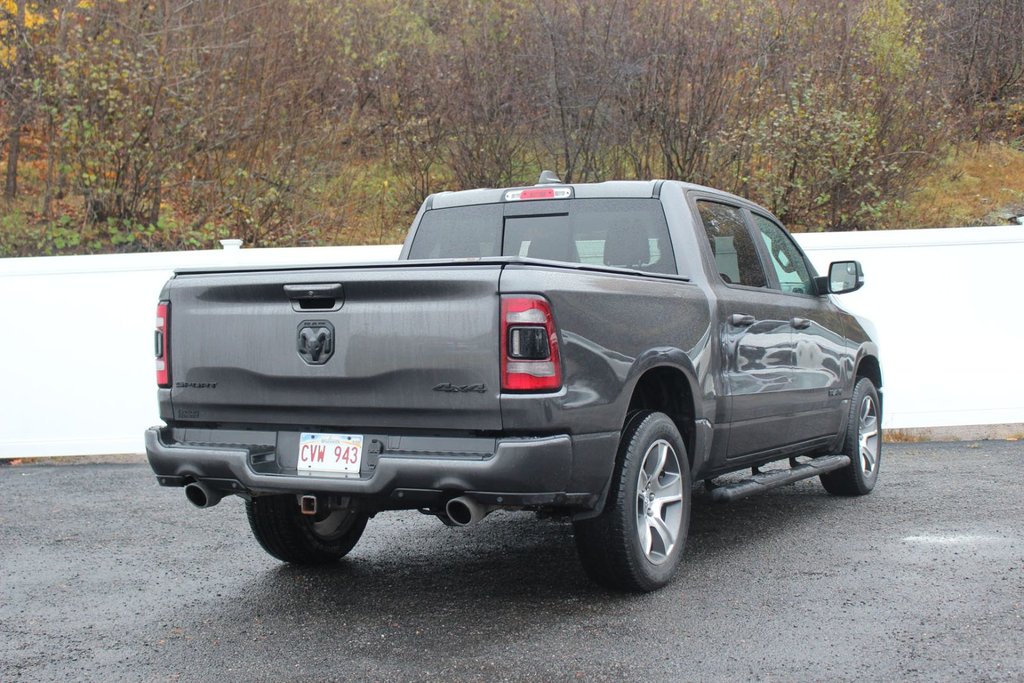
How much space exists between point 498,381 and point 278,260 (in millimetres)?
6530

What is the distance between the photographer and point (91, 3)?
Result: 15430 millimetres

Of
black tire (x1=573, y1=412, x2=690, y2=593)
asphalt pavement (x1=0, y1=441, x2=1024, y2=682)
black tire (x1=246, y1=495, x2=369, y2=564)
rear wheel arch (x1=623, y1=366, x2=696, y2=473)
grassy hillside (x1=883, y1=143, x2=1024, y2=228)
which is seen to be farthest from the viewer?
grassy hillside (x1=883, y1=143, x2=1024, y2=228)

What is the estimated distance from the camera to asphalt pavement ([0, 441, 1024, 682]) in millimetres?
4109

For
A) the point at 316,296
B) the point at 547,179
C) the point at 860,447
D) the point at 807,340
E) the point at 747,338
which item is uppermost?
the point at 547,179

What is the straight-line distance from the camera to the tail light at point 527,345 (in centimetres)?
426

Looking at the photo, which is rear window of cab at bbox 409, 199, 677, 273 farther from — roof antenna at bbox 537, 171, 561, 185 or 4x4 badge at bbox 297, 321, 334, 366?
4x4 badge at bbox 297, 321, 334, 366

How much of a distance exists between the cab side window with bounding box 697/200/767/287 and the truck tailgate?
2.07 meters

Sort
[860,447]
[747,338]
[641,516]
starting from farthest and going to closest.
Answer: [860,447] → [747,338] → [641,516]

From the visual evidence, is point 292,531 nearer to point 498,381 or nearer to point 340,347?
point 340,347

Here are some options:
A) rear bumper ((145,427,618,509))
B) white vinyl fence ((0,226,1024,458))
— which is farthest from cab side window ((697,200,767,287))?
white vinyl fence ((0,226,1024,458))

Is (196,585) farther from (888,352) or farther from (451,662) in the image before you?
(888,352)

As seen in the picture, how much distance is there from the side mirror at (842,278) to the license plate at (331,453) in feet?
12.3

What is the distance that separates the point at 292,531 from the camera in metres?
5.62

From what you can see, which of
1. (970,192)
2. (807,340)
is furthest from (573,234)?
(970,192)
